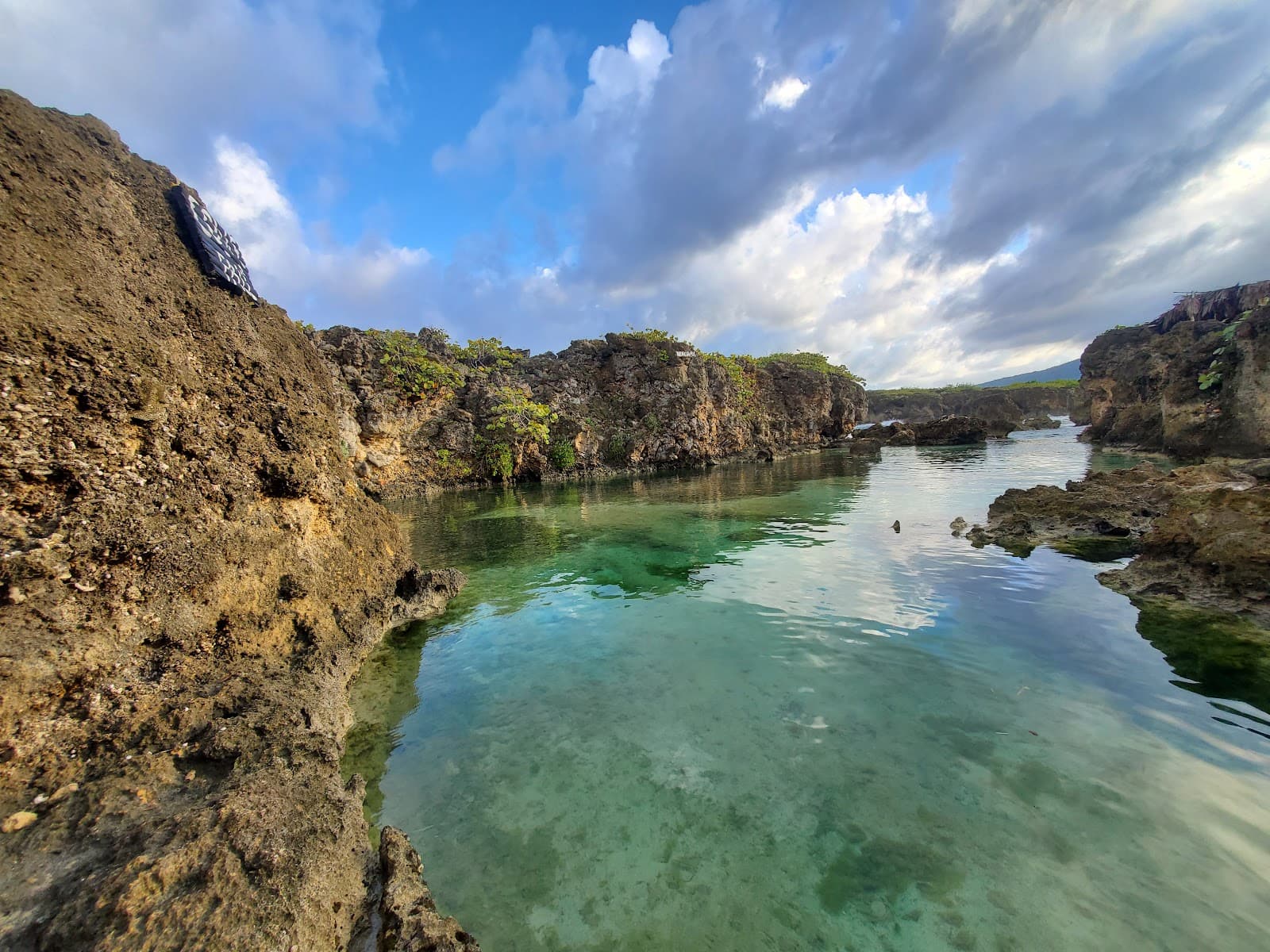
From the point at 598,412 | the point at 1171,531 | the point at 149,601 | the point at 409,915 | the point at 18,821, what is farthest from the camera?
the point at 598,412

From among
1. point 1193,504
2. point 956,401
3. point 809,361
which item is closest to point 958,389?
point 956,401

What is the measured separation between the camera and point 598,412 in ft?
137

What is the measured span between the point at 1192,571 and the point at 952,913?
8.94m

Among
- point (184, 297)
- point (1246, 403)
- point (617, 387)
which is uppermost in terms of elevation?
point (617, 387)

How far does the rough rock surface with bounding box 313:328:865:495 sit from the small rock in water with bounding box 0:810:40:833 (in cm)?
2676

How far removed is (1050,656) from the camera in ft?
A: 21.3

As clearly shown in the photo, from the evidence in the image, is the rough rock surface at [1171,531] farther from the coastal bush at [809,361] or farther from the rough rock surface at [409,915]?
the coastal bush at [809,361]

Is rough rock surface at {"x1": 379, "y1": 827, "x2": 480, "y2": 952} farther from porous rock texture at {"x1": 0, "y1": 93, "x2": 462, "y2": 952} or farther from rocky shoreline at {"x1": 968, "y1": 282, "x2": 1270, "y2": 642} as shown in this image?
rocky shoreline at {"x1": 968, "y1": 282, "x2": 1270, "y2": 642}

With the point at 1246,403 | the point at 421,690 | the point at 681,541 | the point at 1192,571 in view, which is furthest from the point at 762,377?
the point at 421,690

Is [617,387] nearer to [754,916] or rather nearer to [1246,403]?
[1246,403]

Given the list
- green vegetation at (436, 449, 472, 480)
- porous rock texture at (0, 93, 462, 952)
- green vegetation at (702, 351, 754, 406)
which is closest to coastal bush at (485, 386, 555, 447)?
green vegetation at (436, 449, 472, 480)

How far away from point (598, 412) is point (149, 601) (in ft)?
124

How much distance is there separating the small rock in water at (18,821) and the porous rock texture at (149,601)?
1.2 inches

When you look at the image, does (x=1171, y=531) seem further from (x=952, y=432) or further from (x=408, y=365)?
(x=952, y=432)
